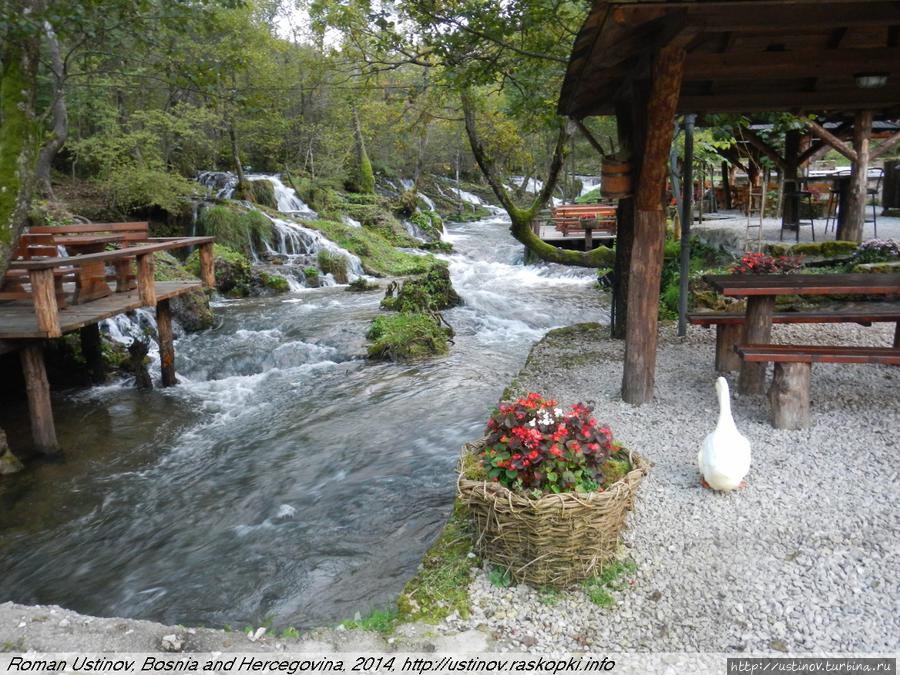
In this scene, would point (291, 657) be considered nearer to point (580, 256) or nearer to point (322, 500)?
point (322, 500)

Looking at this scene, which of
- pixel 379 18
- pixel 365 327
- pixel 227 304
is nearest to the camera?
pixel 379 18

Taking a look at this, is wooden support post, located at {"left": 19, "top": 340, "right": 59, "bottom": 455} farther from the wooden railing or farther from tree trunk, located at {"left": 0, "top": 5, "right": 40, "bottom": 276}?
tree trunk, located at {"left": 0, "top": 5, "right": 40, "bottom": 276}

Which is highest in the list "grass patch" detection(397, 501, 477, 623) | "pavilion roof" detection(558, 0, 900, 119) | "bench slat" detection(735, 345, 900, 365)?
"pavilion roof" detection(558, 0, 900, 119)

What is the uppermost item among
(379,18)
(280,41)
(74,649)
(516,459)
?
(280,41)

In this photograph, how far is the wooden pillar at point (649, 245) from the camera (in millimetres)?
5277

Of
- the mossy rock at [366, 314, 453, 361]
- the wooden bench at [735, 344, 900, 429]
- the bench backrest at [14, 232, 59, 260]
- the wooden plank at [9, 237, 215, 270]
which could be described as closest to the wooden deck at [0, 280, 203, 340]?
the wooden plank at [9, 237, 215, 270]

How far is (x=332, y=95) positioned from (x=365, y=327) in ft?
49.1

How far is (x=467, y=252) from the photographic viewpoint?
2375cm

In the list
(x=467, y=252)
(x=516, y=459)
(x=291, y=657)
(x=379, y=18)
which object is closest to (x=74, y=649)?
(x=291, y=657)

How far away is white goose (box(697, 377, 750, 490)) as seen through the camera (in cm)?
405

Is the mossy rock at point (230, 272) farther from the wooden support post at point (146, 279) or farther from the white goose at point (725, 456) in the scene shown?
A: the white goose at point (725, 456)

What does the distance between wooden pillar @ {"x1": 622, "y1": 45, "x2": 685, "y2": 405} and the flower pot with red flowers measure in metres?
2.27

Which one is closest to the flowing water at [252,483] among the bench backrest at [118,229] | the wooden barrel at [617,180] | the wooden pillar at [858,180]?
the bench backrest at [118,229]

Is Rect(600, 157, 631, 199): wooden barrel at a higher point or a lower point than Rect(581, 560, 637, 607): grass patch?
higher
